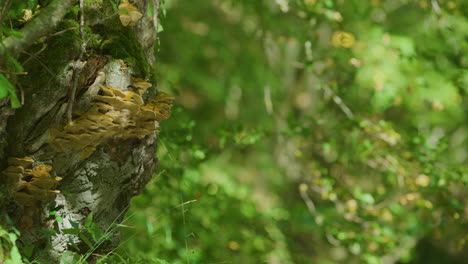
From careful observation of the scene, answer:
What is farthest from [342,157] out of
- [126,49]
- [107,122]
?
[107,122]

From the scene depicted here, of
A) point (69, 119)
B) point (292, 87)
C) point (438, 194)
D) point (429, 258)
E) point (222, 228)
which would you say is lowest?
point (429, 258)

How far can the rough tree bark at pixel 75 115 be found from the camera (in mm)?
1908

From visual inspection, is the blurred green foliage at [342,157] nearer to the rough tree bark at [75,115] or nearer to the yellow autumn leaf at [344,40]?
the yellow autumn leaf at [344,40]

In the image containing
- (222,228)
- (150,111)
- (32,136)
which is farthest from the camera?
(222,228)

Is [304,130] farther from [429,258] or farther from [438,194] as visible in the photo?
[429,258]

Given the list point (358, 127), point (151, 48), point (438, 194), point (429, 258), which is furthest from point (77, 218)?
point (429, 258)

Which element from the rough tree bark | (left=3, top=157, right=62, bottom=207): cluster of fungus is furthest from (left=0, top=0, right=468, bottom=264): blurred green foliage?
(left=3, top=157, right=62, bottom=207): cluster of fungus

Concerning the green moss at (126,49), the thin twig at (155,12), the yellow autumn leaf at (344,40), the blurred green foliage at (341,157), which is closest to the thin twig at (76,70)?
the green moss at (126,49)

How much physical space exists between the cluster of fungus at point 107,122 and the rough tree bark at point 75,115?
0.03 metres

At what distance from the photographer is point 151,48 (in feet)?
8.09

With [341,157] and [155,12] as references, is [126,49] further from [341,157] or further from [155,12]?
[341,157]

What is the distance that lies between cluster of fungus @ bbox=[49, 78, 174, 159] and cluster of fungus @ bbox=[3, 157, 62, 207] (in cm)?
12

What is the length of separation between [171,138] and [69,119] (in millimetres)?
1259

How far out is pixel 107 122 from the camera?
6.62 ft
